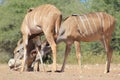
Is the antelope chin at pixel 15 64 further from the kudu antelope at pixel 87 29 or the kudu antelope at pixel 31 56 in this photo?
the kudu antelope at pixel 87 29

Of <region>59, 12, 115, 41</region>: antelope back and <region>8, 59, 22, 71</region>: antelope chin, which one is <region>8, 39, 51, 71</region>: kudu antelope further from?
<region>59, 12, 115, 41</region>: antelope back

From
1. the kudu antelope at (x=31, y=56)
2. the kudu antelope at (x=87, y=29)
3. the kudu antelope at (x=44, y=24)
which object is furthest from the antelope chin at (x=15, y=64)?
the kudu antelope at (x=87, y=29)

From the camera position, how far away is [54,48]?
11.3 meters

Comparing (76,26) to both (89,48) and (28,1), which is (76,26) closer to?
(89,48)

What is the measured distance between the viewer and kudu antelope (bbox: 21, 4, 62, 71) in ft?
37.2

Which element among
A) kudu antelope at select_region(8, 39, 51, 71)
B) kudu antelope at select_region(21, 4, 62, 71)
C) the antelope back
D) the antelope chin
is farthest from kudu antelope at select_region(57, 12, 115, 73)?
the antelope chin

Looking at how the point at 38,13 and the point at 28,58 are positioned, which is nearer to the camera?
the point at 38,13

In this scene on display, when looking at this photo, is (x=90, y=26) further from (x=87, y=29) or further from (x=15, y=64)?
(x=15, y=64)

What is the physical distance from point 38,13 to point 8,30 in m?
18.2

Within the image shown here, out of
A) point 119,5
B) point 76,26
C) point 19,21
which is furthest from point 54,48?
point 19,21

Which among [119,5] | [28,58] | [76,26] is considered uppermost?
[119,5]

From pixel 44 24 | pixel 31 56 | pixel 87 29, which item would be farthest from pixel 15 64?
pixel 87 29

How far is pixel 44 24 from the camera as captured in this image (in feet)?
37.4

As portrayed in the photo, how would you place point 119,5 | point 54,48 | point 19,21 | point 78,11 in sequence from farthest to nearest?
point 19,21 → point 78,11 → point 119,5 → point 54,48
